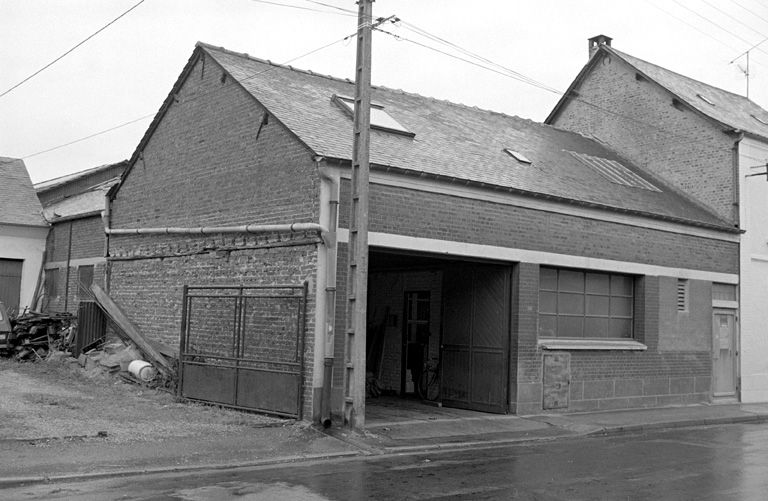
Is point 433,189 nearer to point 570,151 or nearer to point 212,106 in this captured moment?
point 212,106

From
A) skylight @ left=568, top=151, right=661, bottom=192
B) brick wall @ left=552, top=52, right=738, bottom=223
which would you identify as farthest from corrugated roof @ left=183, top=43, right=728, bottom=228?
brick wall @ left=552, top=52, right=738, bottom=223

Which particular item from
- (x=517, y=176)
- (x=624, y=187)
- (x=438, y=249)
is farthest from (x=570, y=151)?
(x=438, y=249)

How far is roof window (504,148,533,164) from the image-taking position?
1919cm

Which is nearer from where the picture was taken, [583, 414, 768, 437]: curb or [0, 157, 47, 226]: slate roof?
[583, 414, 768, 437]: curb

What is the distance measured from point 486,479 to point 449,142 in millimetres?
9514

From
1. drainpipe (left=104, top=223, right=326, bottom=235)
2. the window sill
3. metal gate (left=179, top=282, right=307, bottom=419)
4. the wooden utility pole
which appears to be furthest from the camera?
the window sill

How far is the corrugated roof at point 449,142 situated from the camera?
15875 millimetres

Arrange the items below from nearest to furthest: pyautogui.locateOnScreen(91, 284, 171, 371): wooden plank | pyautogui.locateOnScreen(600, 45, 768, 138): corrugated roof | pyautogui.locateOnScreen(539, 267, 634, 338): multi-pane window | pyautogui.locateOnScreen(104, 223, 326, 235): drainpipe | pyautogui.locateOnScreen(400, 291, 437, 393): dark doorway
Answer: pyautogui.locateOnScreen(104, 223, 326, 235): drainpipe < pyautogui.locateOnScreen(91, 284, 171, 371): wooden plank < pyautogui.locateOnScreen(539, 267, 634, 338): multi-pane window < pyautogui.locateOnScreen(400, 291, 437, 393): dark doorway < pyautogui.locateOnScreen(600, 45, 768, 138): corrugated roof

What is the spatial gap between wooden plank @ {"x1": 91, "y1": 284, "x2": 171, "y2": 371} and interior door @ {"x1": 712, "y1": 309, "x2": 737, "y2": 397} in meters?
13.8

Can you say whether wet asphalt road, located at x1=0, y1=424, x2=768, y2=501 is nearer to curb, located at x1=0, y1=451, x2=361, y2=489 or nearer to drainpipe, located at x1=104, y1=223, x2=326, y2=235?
curb, located at x1=0, y1=451, x2=361, y2=489

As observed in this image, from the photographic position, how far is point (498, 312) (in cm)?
1719

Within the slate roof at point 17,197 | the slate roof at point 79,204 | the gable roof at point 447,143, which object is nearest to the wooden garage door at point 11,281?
the slate roof at point 17,197

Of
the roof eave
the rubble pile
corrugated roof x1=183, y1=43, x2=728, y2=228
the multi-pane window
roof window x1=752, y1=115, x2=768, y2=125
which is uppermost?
roof window x1=752, y1=115, x2=768, y2=125

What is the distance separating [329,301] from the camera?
14.0 metres
